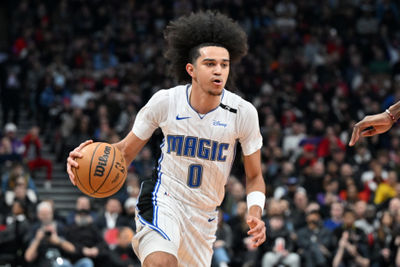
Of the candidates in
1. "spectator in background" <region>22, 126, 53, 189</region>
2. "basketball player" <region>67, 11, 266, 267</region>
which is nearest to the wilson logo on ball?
"basketball player" <region>67, 11, 266, 267</region>

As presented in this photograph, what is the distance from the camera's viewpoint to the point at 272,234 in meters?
11.0

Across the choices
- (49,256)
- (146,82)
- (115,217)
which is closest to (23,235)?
(49,256)

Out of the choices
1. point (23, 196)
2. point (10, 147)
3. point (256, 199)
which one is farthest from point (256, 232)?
point (10, 147)

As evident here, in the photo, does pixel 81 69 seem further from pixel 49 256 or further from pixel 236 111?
pixel 236 111

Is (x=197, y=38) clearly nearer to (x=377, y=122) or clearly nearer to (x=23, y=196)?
(x=377, y=122)

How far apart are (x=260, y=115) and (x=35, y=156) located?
539 centimetres

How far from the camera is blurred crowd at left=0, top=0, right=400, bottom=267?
1109 cm

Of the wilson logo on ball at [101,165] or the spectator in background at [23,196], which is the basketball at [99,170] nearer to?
the wilson logo on ball at [101,165]

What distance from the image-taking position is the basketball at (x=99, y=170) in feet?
17.9

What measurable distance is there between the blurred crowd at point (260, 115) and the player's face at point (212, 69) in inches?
90.9

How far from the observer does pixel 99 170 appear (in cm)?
545

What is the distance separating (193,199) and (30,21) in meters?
15.9

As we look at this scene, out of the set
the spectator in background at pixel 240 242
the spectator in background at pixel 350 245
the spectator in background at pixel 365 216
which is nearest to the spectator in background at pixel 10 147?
the spectator in background at pixel 240 242

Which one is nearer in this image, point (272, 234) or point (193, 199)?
point (193, 199)
